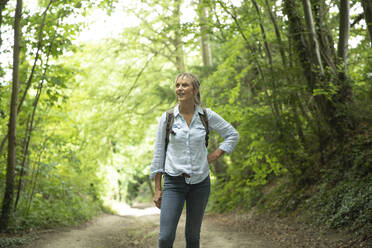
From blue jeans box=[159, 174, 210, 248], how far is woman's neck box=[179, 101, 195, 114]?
2.03 feet

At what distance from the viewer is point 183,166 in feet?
9.92

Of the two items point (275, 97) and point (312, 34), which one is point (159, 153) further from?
point (312, 34)

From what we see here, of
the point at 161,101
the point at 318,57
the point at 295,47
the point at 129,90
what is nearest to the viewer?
the point at 318,57

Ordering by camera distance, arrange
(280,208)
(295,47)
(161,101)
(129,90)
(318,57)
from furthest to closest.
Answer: (161,101) → (129,90) → (280,208) → (295,47) → (318,57)

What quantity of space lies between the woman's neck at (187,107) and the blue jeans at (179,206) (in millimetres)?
619

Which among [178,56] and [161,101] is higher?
[178,56]

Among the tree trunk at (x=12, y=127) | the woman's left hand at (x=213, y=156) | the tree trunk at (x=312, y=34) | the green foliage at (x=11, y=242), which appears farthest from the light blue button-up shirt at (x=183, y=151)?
the tree trunk at (x=12, y=127)

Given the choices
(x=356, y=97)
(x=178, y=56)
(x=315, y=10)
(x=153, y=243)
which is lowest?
(x=153, y=243)

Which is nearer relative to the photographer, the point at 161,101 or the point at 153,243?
the point at 153,243

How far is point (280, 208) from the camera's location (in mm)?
8367

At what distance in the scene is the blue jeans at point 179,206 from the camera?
2928mm

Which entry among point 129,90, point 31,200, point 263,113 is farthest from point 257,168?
point 129,90

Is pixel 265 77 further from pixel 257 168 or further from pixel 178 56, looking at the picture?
pixel 178 56

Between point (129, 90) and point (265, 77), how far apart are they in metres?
7.77
